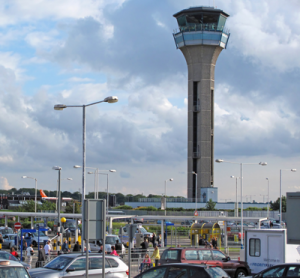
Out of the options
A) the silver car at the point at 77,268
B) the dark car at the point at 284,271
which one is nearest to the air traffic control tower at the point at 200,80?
the silver car at the point at 77,268

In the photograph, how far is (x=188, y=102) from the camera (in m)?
88.2

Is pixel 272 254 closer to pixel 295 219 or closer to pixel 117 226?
pixel 295 219

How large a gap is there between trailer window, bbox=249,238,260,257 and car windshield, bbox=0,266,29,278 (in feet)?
40.3

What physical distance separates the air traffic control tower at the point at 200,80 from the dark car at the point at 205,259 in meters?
64.7

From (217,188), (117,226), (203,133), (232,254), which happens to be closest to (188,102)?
(203,133)

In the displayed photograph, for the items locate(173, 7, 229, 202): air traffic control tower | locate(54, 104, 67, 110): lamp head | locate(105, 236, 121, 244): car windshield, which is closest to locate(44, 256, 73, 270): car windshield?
locate(54, 104, 67, 110): lamp head

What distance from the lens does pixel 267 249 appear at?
21.1 metres

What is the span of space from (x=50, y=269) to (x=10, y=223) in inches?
2436

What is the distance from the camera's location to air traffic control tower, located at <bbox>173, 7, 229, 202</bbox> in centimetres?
8269

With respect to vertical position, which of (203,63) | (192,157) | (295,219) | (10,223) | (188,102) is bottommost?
(10,223)

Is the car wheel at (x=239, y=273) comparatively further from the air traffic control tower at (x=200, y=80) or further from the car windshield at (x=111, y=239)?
the air traffic control tower at (x=200, y=80)

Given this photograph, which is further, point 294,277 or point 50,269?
point 50,269

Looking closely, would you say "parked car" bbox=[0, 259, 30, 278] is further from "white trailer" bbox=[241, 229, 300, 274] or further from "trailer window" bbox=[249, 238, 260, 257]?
"trailer window" bbox=[249, 238, 260, 257]

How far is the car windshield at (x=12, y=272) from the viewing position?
39.2 ft
